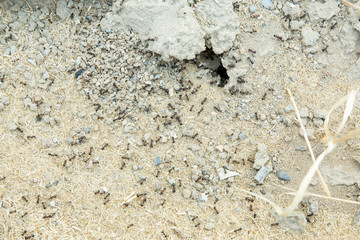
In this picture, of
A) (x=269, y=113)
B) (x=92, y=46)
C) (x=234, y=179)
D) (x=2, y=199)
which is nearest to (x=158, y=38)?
(x=92, y=46)

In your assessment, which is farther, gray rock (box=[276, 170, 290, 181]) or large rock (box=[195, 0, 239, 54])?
large rock (box=[195, 0, 239, 54])

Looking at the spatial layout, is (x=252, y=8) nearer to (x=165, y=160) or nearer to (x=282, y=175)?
(x=282, y=175)

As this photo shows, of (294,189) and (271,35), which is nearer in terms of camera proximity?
(294,189)

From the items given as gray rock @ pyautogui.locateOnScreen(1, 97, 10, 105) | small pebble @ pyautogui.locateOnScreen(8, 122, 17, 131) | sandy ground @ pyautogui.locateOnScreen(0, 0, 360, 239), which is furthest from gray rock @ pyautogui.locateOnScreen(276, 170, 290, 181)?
gray rock @ pyautogui.locateOnScreen(1, 97, 10, 105)

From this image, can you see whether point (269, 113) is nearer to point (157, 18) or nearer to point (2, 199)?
point (157, 18)

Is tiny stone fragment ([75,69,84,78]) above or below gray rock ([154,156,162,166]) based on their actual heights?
above

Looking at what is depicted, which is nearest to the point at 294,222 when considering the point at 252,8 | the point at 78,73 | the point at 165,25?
the point at 252,8

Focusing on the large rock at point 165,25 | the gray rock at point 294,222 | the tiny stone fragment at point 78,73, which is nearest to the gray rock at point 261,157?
the gray rock at point 294,222

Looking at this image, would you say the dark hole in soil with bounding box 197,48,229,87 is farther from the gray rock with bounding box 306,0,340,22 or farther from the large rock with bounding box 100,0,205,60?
the gray rock with bounding box 306,0,340,22
